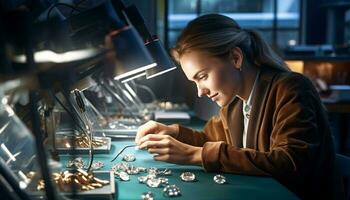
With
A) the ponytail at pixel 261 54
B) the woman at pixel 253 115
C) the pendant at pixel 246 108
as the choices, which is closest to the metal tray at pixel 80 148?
the woman at pixel 253 115

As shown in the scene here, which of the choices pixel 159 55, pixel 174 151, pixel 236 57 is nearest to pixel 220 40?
pixel 236 57

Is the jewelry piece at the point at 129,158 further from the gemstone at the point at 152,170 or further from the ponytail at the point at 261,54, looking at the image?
the ponytail at the point at 261,54

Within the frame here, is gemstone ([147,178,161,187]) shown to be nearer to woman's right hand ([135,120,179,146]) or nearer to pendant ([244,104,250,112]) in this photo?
woman's right hand ([135,120,179,146])

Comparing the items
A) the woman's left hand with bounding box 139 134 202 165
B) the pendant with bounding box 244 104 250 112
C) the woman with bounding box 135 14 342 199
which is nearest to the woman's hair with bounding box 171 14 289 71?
the woman with bounding box 135 14 342 199

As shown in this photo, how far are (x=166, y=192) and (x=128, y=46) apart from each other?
378 millimetres

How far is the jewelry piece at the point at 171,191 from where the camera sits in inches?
46.0

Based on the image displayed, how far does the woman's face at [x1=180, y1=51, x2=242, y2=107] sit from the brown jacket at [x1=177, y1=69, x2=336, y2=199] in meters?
0.09

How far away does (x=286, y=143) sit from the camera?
1380mm

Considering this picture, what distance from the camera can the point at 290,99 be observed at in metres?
1.46

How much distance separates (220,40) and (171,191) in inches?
21.8

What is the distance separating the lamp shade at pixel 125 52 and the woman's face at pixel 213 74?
0.44 metres

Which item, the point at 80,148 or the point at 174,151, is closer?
the point at 174,151

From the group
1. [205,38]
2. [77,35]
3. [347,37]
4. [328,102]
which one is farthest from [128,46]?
[347,37]

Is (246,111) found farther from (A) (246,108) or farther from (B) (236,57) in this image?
(B) (236,57)
